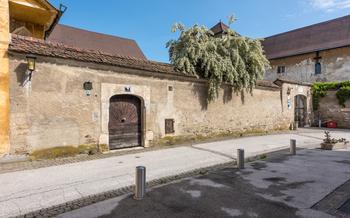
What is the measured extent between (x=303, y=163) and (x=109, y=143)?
21.3 ft

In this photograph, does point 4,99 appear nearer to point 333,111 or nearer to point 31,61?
point 31,61

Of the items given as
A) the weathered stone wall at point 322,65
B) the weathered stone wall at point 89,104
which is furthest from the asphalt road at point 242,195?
the weathered stone wall at point 322,65

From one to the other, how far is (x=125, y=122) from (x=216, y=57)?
529 cm

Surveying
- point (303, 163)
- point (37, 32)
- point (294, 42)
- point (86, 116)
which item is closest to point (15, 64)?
point (86, 116)

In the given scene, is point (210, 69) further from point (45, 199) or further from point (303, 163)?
point (45, 199)

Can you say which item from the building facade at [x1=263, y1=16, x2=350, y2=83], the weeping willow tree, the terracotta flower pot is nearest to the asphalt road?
the terracotta flower pot

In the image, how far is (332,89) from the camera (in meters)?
18.1

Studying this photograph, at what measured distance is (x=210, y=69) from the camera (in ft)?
34.6

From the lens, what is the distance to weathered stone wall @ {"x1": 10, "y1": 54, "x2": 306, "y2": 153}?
21.2 ft

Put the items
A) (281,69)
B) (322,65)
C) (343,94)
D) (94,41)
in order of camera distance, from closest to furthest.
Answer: (343,94)
(94,41)
(322,65)
(281,69)

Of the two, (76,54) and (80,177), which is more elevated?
(76,54)

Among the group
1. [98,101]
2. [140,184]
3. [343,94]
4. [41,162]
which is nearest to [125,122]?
[98,101]

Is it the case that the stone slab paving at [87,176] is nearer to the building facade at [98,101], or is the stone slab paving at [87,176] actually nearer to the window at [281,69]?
the building facade at [98,101]

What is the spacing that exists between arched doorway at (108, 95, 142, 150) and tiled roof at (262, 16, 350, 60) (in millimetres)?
22490
